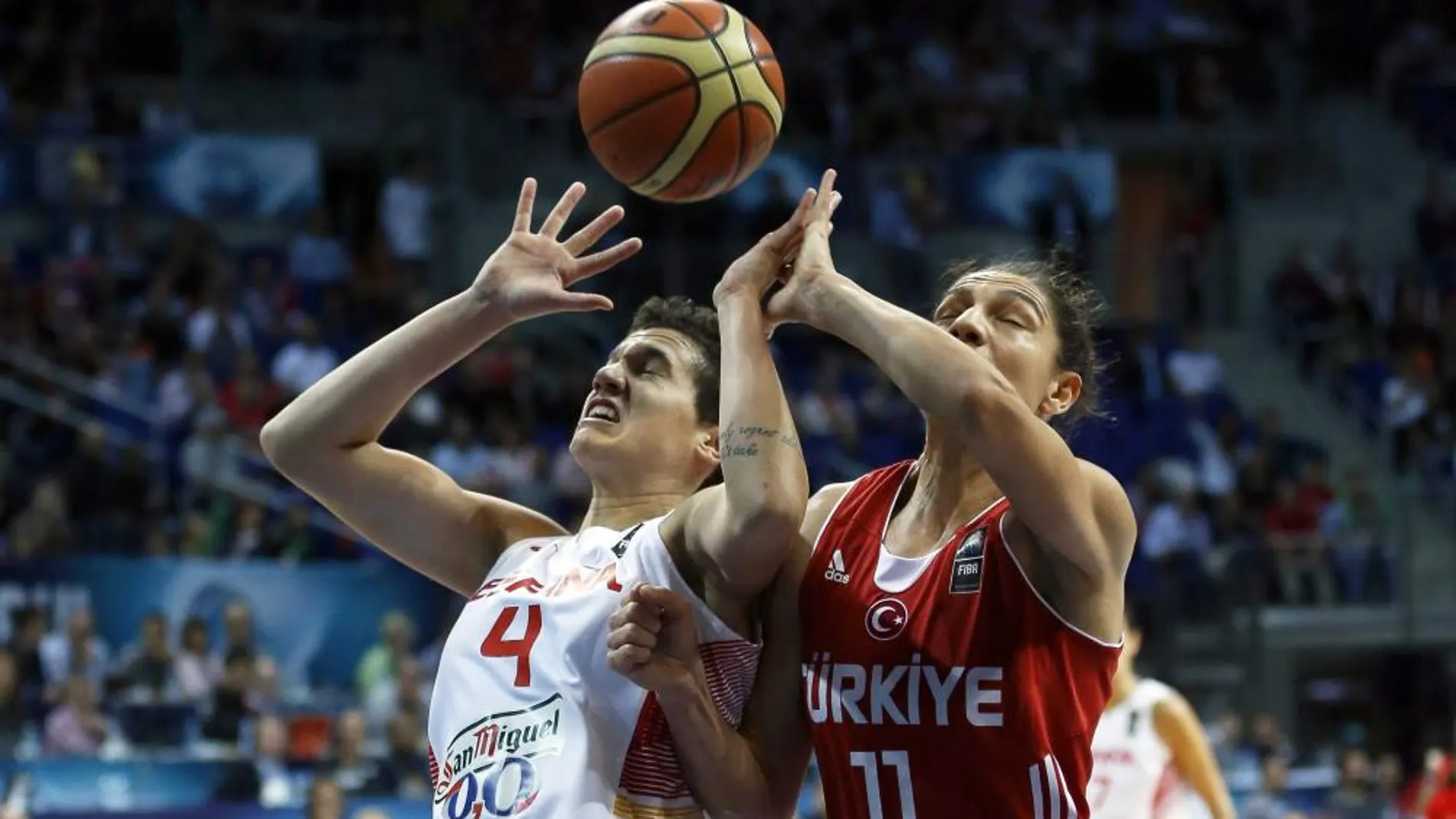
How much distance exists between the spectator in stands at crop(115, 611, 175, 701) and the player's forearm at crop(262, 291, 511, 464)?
6.53m

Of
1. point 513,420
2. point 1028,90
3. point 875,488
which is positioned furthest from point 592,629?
point 1028,90

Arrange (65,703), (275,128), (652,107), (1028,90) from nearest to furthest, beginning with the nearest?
(652,107)
(65,703)
(275,128)
(1028,90)

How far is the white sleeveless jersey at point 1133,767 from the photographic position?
7445 millimetres

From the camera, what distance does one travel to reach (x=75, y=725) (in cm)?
1002

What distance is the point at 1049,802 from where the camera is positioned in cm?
372

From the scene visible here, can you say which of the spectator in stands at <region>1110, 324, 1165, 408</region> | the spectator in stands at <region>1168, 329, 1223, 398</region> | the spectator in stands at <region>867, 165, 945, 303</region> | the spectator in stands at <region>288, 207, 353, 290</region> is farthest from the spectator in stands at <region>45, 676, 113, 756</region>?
the spectator in stands at <region>1168, 329, 1223, 398</region>

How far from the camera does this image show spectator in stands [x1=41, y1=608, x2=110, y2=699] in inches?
412

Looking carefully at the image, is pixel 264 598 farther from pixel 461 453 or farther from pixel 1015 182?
pixel 1015 182

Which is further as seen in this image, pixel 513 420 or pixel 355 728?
pixel 513 420

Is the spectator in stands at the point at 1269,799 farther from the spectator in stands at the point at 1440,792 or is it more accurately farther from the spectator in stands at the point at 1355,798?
the spectator in stands at the point at 1440,792

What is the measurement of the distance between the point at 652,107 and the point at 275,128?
44.3 ft

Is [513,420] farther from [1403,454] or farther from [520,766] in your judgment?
[520,766]

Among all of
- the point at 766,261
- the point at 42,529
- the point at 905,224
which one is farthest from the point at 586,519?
the point at 905,224

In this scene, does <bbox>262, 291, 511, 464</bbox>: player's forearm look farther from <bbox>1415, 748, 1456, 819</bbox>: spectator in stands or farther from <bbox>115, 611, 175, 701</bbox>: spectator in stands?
<bbox>1415, 748, 1456, 819</bbox>: spectator in stands
